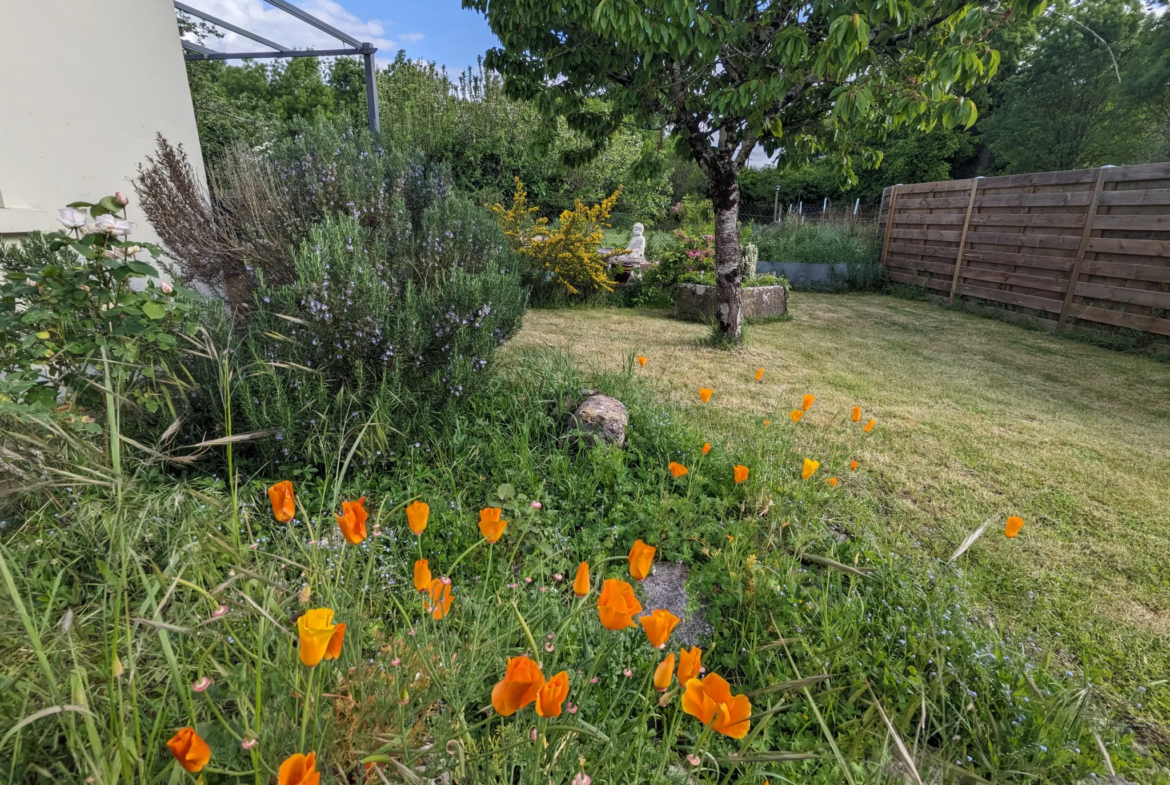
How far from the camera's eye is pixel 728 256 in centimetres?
466

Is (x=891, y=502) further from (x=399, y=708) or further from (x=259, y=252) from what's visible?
(x=259, y=252)

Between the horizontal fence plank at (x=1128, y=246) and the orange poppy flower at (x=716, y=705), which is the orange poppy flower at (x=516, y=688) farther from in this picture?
the horizontal fence plank at (x=1128, y=246)

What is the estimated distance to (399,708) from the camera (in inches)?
34.7

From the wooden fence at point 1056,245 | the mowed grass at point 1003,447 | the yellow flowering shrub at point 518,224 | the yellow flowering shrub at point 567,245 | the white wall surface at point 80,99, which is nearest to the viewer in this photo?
the mowed grass at point 1003,447

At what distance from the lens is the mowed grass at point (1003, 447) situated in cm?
174

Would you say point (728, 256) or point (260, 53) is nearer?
point (728, 256)

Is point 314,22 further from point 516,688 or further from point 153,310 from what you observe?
point 516,688

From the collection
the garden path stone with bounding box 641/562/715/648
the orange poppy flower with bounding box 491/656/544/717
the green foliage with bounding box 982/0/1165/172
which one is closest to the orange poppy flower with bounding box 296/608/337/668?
the orange poppy flower with bounding box 491/656/544/717

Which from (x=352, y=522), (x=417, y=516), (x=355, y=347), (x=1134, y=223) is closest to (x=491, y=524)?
(x=417, y=516)

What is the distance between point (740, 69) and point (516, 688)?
14.8 ft

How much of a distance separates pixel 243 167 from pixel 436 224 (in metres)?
1.73

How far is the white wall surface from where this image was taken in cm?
296

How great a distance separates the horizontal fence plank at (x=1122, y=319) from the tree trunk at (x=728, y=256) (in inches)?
153

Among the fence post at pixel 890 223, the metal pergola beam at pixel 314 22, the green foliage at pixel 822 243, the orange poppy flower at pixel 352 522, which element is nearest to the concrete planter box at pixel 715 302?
the green foliage at pixel 822 243
